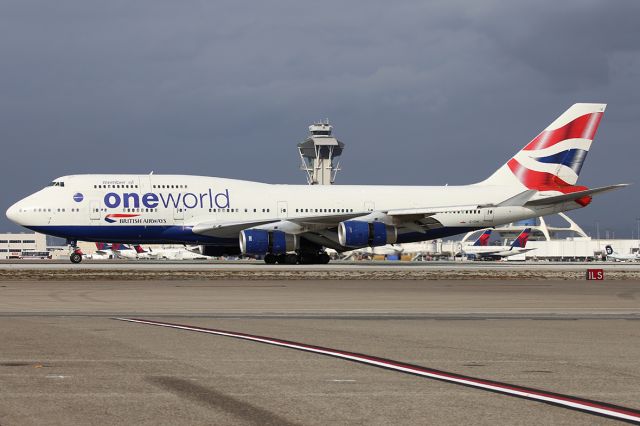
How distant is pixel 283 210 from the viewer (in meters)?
58.0

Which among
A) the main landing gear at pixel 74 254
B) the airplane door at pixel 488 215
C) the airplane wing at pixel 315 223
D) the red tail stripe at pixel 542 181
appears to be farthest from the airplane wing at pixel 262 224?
the red tail stripe at pixel 542 181

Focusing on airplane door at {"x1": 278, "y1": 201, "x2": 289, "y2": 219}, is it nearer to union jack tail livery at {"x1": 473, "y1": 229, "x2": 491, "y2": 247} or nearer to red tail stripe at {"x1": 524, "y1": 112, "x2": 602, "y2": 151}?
red tail stripe at {"x1": 524, "y1": 112, "x2": 602, "y2": 151}

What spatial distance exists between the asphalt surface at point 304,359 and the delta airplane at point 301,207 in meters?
28.0

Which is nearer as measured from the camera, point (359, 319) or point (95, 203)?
point (359, 319)

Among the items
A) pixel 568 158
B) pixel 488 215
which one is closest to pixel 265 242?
pixel 488 215

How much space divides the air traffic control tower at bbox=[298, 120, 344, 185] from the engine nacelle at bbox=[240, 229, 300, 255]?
111 metres

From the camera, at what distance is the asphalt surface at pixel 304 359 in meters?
8.75

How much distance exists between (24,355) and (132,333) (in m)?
3.59

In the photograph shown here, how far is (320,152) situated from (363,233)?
114020mm

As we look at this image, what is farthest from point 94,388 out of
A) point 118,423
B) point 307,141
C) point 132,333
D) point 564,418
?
point 307,141

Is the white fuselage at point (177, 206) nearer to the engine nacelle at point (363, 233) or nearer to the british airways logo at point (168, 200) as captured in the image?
the british airways logo at point (168, 200)

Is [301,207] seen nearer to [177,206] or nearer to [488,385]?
[177,206]

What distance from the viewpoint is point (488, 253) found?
125812 millimetres

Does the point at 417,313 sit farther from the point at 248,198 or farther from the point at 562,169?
the point at 562,169
